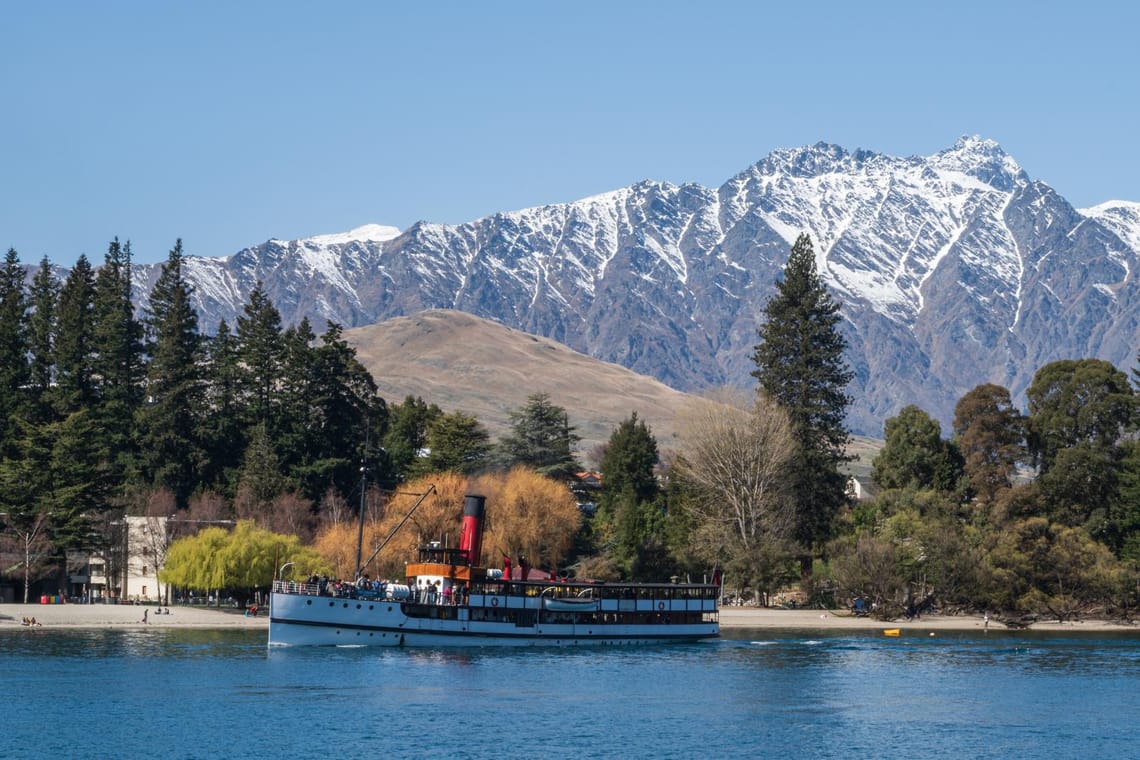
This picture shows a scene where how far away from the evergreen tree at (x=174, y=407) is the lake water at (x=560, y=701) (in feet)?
120

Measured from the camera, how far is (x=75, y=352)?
134 meters

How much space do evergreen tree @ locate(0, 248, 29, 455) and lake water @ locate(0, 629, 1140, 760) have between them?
36.7 m

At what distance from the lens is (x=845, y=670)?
3300 inches

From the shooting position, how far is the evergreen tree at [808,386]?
124 m

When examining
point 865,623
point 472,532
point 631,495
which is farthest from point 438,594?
point 631,495

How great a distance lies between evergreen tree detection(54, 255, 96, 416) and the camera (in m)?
131

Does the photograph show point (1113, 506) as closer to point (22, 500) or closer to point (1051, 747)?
point (1051, 747)

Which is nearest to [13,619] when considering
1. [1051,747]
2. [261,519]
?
[261,519]

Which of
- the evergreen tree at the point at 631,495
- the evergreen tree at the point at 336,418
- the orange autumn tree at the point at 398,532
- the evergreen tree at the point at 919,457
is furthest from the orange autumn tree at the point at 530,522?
the evergreen tree at the point at 919,457

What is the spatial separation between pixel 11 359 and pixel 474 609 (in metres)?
56.9

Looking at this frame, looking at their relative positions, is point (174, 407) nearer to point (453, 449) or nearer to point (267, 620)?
point (453, 449)

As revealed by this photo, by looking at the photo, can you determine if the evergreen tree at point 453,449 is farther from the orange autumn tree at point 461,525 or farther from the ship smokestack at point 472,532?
the ship smokestack at point 472,532

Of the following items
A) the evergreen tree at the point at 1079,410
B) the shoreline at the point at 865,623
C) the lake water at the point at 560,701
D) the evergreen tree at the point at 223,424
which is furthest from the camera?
the evergreen tree at the point at 223,424

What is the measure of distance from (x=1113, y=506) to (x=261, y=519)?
6251 cm
